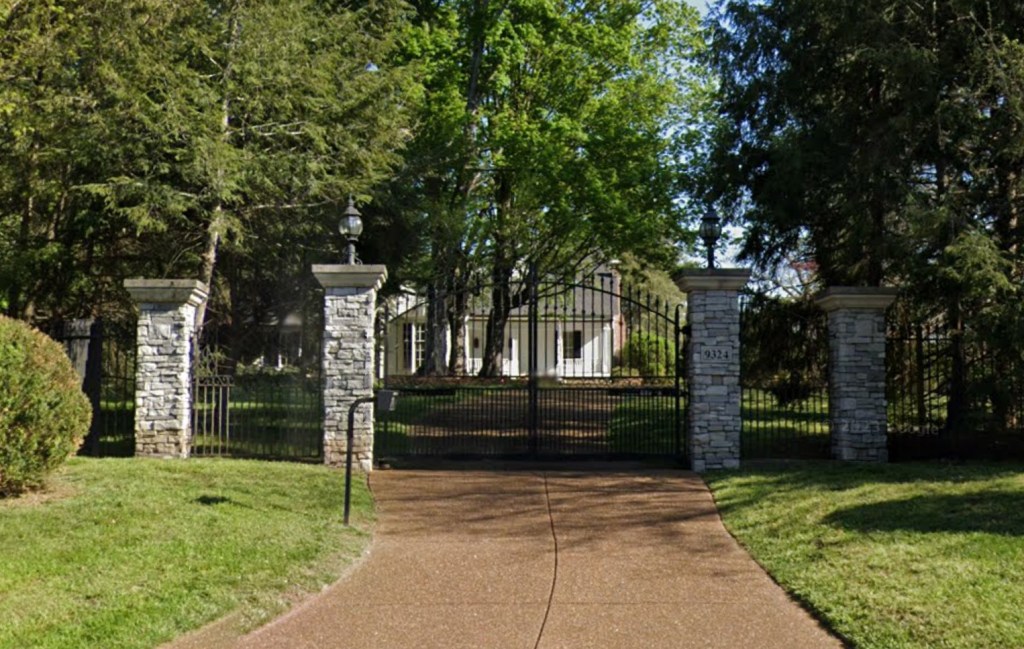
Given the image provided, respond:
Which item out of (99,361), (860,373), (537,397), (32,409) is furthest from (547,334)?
(32,409)

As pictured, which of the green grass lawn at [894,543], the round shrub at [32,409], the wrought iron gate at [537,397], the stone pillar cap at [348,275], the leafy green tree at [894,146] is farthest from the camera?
the wrought iron gate at [537,397]

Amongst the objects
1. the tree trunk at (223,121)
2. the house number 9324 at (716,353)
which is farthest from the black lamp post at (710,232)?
the tree trunk at (223,121)

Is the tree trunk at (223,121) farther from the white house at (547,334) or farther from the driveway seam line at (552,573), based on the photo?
the driveway seam line at (552,573)

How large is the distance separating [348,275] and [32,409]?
13.2 ft

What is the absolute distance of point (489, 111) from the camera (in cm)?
2350

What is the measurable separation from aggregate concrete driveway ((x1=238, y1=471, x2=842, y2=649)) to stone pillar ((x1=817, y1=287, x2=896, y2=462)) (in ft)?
7.54

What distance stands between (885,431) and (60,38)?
12713 mm

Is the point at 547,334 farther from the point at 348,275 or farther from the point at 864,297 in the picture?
the point at 864,297

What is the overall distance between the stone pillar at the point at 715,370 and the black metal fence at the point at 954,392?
7.25ft

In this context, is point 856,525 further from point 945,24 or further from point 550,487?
point 945,24

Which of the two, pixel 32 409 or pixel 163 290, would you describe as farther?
pixel 163 290

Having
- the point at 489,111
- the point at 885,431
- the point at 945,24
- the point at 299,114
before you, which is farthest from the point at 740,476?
the point at 489,111

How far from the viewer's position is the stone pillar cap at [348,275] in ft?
37.6

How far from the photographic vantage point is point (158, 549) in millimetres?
7223
